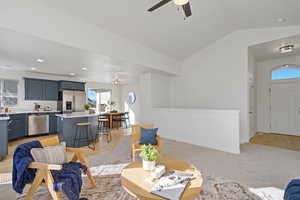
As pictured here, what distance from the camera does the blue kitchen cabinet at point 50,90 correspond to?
6.88 m

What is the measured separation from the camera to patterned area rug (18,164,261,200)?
2.19 metres

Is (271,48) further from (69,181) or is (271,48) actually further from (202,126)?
(69,181)

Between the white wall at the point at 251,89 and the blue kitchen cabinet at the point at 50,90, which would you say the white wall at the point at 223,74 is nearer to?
the white wall at the point at 251,89

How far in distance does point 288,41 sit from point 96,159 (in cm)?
607

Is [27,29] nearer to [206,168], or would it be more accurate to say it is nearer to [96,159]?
[96,159]

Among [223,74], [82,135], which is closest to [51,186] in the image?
[82,135]

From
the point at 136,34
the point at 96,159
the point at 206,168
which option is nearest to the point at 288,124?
the point at 206,168

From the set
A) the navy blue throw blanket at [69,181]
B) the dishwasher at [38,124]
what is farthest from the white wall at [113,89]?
the navy blue throw blanket at [69,181]

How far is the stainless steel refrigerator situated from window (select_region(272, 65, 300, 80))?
8375 mm

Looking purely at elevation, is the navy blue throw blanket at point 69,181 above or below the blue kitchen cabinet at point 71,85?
below

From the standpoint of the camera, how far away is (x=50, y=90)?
703cm

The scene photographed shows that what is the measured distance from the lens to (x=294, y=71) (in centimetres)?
628

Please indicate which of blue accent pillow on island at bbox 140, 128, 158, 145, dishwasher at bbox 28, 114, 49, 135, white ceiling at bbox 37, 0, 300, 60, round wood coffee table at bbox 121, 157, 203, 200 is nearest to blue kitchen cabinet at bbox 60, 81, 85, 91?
dishwasher at bbox 28, 114, 49, 135

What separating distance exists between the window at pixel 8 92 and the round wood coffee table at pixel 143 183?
636cm
